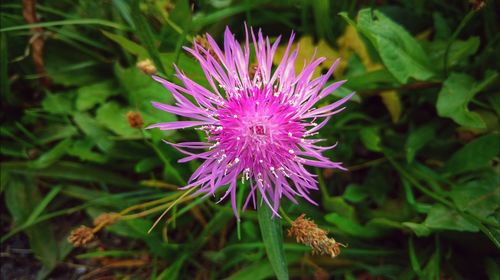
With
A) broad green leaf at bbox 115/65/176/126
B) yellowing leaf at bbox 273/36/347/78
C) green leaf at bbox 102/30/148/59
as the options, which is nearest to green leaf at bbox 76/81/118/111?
broad green leaf at bbox 115/65/176/126

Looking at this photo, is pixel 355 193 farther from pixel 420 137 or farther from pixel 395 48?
pixel 395 48

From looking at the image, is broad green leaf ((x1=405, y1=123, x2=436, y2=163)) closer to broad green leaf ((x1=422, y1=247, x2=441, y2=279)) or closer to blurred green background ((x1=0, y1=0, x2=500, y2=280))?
blurred green background ((x1=0, y1=0, x2=500, y2=280))

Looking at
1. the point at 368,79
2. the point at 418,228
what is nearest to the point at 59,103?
the point at 368,79

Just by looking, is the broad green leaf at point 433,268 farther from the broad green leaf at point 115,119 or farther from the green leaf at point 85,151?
the green leaf at point 85,151

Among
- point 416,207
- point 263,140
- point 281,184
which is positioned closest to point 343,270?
point 416,207

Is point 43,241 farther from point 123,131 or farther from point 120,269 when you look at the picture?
point 123,131

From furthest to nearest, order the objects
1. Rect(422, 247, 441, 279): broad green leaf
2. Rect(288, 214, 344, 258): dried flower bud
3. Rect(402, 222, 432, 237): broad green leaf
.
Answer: Rect(422, 247, 441, 279): broad green leaf, Rect(402, 222, 432, 237): broad green leaf, Rect(288, 214, 344, 258): dried flower bud
